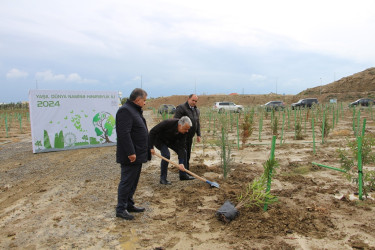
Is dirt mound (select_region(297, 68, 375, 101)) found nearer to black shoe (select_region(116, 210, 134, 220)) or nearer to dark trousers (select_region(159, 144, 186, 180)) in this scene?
dark trousers (select_region(159, 144, 186, 180))

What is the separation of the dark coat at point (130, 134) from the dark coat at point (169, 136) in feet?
2.92

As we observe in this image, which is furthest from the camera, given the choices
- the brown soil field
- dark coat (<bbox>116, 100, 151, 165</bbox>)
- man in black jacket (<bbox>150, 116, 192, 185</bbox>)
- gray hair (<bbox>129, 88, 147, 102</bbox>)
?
man in black jacket (<bbox>150, 116, 192, 185</bbox>)

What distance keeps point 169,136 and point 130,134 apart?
48.3 inches

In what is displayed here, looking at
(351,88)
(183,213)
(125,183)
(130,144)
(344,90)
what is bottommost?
(183,213)

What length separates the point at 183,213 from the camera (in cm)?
330

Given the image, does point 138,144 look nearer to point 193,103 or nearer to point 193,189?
point 193,189

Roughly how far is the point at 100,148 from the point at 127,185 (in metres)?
5.55

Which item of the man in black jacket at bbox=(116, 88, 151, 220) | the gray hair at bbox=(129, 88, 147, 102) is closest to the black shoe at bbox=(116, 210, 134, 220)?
the man in black jacket at bbox=(116, 88, 151, 220)

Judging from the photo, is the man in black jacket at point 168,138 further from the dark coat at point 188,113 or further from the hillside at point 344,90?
the hillside at point 344,90

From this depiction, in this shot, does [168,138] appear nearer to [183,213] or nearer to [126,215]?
[183,213]

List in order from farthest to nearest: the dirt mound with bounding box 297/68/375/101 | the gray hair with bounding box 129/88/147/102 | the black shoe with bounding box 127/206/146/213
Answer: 1. the dirt mound with bounding box 297/68/375/101
2. the black shoe with bounding box 127/206/146/213
3. the gray hair with bounding box 129/88/147/102

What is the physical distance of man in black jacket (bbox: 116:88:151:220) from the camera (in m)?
2.93

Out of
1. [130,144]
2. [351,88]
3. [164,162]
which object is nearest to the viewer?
[130,144]

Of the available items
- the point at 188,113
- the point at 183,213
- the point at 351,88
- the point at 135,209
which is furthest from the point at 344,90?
the point at 135,209
